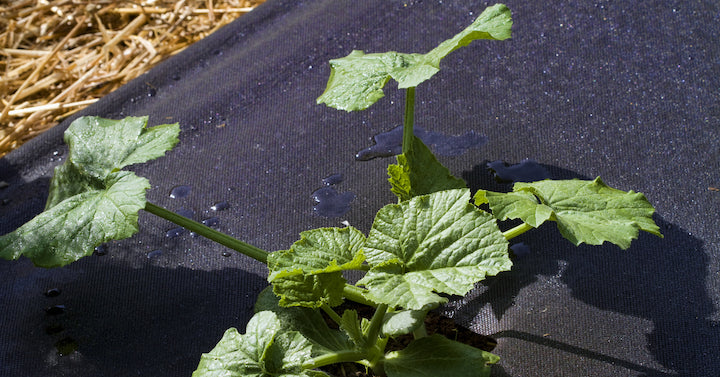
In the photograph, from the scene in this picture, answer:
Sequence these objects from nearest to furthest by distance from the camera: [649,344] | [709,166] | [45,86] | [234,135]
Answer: [649,344]
[709,166]
[234,135]
[45,86]

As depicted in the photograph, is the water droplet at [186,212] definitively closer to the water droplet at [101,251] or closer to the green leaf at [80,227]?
the water droplet at [101,251]

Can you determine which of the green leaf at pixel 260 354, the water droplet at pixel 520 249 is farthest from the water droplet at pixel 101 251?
the water droplet at pixel 520 249

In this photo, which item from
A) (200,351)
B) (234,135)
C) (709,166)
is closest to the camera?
(200,351)

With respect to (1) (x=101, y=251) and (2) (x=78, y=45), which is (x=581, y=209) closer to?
(1) (x=101, y=251)

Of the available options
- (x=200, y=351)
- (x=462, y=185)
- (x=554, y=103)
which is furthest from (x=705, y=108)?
(x=200, y=351)

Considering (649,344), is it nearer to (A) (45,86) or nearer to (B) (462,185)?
(B) (462,185)

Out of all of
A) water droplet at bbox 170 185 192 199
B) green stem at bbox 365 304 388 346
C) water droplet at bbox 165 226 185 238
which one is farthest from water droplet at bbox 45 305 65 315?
green stem at bbox 365 304 388 346
